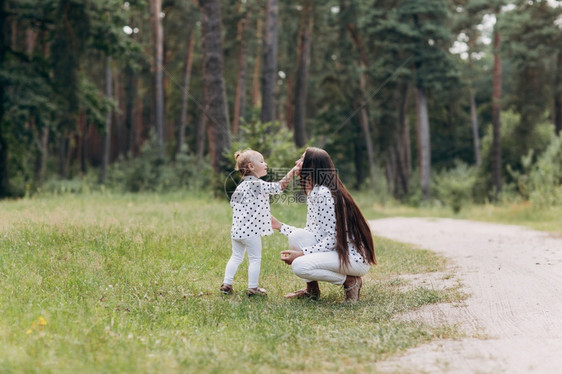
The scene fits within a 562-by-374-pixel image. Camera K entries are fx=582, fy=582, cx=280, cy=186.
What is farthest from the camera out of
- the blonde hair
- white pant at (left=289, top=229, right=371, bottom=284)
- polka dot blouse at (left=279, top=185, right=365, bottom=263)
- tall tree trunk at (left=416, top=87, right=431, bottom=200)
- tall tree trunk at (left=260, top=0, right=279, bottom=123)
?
tall tree trunk at (left=416, top=87, right=431, bottom=200)

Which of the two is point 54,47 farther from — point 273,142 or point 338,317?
point 338,317

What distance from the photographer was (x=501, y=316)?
5488mm

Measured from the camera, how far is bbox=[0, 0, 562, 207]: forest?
64.1ft

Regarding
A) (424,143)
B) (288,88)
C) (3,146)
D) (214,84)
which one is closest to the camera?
(214,84)

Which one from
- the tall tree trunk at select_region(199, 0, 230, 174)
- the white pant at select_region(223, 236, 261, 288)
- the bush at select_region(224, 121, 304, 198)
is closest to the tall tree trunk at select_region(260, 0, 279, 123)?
the tall tree trunk at select_region(199, 0, 230, 174)

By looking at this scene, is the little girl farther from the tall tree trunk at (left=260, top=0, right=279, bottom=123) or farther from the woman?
the tall tree trunk at (left=260, top=0, right=279, bottom=123)

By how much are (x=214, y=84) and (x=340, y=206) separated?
41.2 feet

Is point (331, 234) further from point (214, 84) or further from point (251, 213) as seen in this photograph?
point (214, 84)

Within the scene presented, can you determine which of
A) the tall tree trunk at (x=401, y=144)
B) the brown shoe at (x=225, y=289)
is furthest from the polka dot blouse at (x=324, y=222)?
the tall tree trunk at (x=401, y=144)

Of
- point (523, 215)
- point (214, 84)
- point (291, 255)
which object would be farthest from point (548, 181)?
point (291, 255)

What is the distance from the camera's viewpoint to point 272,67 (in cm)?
2131

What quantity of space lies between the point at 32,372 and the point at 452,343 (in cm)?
314

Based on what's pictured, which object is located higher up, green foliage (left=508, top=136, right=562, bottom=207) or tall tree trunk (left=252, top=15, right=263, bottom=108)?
tall tree trunk (left=252, top=15, right=263, bottom=108)

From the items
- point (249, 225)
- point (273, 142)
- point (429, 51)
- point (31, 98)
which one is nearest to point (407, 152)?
point (429, 51)
